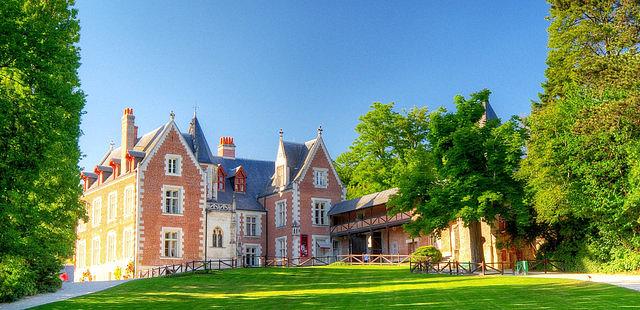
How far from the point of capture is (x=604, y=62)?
35.8 metres

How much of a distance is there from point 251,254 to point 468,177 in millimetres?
22937

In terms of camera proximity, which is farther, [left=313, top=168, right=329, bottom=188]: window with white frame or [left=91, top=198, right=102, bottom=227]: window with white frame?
[left=313, top=168, right=329, bottom=188]: window with white frame

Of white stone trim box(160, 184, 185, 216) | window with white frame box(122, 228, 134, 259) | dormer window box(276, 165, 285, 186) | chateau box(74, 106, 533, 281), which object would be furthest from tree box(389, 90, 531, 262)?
window with white frame box(122, 228, 134, 259)

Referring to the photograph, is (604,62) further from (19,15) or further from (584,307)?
(19,15)

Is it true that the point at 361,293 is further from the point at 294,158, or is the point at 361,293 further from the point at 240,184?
the point at 240,184

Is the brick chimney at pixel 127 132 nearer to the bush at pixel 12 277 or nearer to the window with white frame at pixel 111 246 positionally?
the window with white frame at pixel 111 246

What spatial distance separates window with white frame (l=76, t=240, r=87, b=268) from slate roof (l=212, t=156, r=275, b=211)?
37.0 ft

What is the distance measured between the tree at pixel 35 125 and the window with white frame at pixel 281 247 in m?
27.5

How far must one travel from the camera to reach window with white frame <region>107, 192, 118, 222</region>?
4997 centimetres

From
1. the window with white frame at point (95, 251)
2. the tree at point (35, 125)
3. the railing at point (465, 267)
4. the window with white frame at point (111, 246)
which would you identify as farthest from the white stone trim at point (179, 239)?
the tree at point (35, 125)

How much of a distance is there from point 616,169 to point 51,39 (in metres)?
25.8

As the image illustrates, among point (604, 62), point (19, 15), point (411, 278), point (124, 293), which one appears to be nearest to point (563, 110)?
point (604, 62)

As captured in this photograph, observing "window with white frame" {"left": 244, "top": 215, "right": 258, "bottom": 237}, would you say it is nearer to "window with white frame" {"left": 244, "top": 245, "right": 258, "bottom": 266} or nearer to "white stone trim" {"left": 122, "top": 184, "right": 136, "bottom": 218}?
"window with white frame" {"left": 244, "top": 245, "right": 258, "bottom": 266}

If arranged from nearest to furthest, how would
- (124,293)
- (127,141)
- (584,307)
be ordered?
(584,307) → (124,293) → (127,141)
